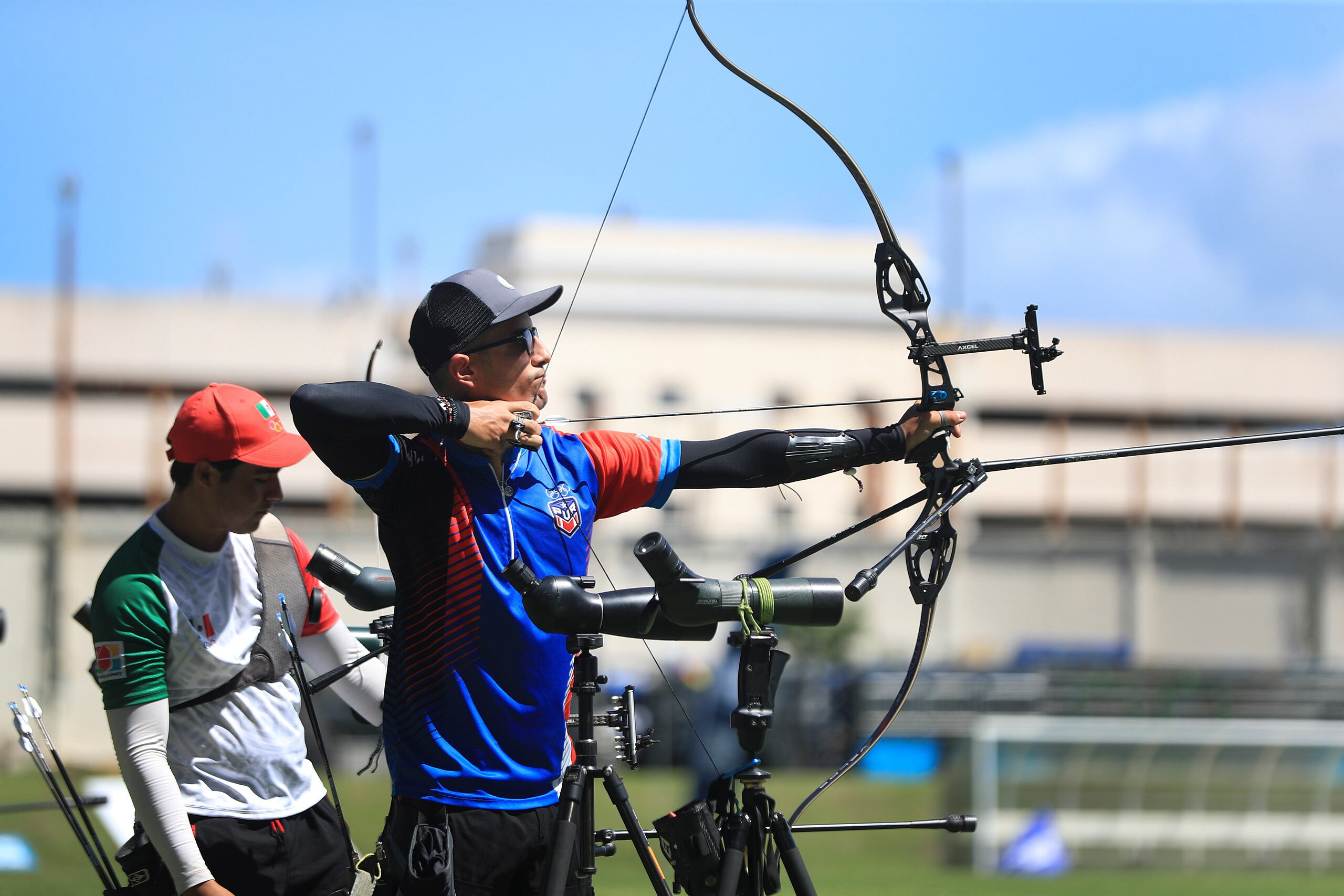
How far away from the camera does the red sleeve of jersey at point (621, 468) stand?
11.2 ft

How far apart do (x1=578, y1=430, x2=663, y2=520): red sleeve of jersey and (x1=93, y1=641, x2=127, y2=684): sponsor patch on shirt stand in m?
1.00

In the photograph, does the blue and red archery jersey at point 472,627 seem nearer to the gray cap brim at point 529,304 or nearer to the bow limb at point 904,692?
the gray cap brim at point 529,304

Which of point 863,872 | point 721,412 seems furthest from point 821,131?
point 863,872

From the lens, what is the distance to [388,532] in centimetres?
321

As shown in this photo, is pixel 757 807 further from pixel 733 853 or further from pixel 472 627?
pixel 472 627

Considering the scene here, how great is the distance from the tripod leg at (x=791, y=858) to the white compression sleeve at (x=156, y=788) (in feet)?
3.69

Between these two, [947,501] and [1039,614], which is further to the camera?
[1039,614]

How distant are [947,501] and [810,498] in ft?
149

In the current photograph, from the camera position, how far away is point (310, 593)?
3744mm

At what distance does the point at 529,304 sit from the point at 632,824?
1.05 meters

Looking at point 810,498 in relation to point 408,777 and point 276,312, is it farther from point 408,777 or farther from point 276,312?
point 408,777

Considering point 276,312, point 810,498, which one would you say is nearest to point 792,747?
point 810,498

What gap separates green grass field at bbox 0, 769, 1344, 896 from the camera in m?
10.3

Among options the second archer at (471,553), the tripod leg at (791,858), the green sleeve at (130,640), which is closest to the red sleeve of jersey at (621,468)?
the second archer at (471,553)
